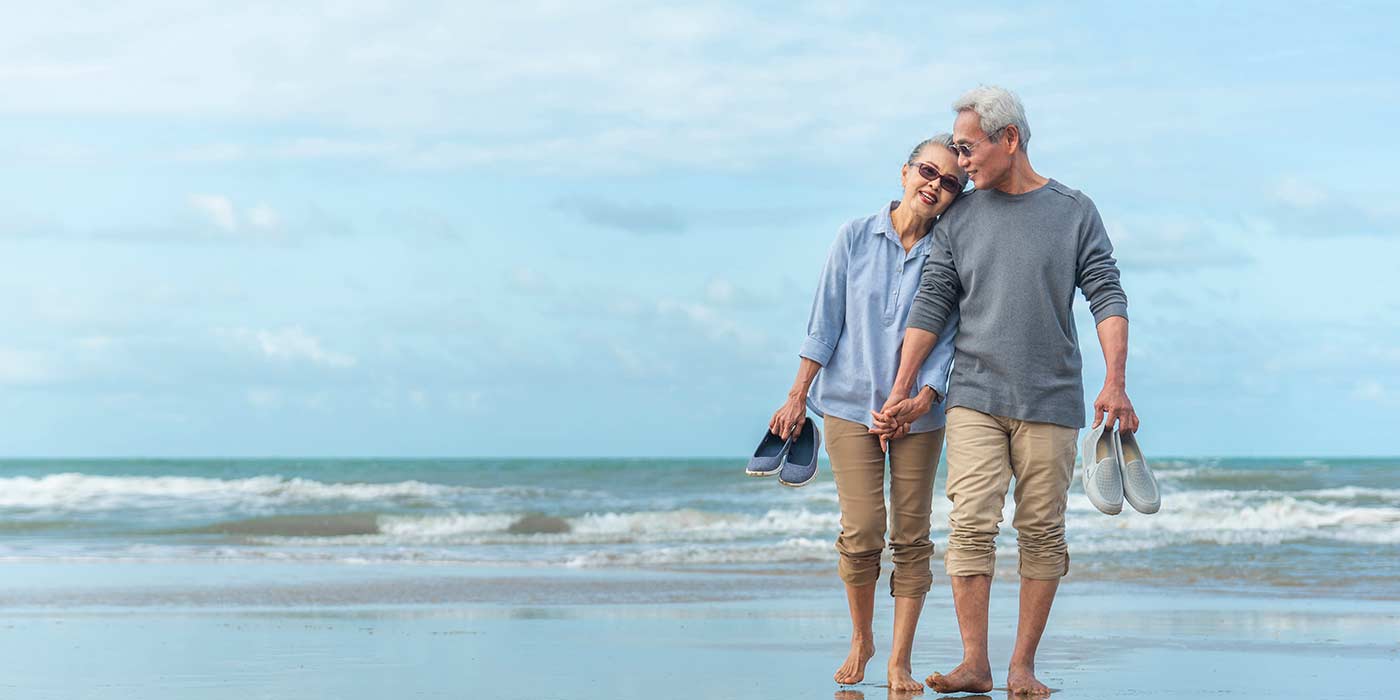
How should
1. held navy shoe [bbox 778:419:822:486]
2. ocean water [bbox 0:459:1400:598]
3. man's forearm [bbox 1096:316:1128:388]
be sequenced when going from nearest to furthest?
1. man's forearm [bbox 1096:316:1128:388]
2. held navy shoe [bbox 778:419:822:486]
3. ocean water [bbox 0:459:1400:598]

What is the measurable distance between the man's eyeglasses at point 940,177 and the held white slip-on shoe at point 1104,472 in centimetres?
75

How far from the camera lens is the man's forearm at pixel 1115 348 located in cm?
349

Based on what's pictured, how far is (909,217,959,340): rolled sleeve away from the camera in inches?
143

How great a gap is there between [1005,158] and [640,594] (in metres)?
4.75

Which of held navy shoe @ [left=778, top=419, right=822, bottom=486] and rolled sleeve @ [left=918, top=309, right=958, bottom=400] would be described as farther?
held navy shoe @ [left=778, top=419, right=822, bottom=486]

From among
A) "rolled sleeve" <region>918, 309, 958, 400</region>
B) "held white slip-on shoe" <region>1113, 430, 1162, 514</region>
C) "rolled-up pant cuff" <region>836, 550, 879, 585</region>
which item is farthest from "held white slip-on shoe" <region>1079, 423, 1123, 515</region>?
"rolled-up pant cuff" <region>836, 550, 879, 585</region>

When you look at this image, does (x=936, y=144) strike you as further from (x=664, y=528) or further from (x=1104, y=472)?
(x=664, y=528)

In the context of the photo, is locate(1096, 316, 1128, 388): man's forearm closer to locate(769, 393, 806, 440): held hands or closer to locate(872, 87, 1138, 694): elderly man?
locate(872, 87, 1138, 694): elderly man

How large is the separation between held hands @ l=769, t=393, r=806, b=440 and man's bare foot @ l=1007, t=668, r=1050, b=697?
2.88 ft

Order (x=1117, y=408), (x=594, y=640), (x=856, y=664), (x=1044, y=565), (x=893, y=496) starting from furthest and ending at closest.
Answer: (x=594, y=640) < (x=856, y=664) < (x=893, y=496) < (x=1044, y=565) < (x=1117, y=408)

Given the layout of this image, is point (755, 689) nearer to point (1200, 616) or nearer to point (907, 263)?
point (907, 263)

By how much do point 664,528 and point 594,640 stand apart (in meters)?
10.4

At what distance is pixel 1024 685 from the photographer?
3.67 m

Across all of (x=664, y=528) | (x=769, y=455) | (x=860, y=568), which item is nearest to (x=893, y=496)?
(x=860, y=568)
